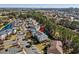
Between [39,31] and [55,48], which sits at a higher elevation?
[39,31]

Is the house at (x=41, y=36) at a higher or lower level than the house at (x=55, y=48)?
higher

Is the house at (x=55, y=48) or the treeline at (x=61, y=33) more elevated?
the treeline at (x=61, y=33)

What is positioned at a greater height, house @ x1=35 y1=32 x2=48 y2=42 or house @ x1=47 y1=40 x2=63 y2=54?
house @ x1=35 y1=32 x2=48 y2=42

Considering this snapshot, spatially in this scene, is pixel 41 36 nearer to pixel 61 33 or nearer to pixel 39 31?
pixel 39 31

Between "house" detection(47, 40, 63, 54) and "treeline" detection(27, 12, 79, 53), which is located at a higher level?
"treeline" detection(27, 12, 79, 53)

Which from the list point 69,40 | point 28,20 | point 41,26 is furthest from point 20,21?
point 69,40

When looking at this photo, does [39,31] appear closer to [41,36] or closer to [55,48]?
[41,36]

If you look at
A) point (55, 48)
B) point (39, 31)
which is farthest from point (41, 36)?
point (55, 48)
